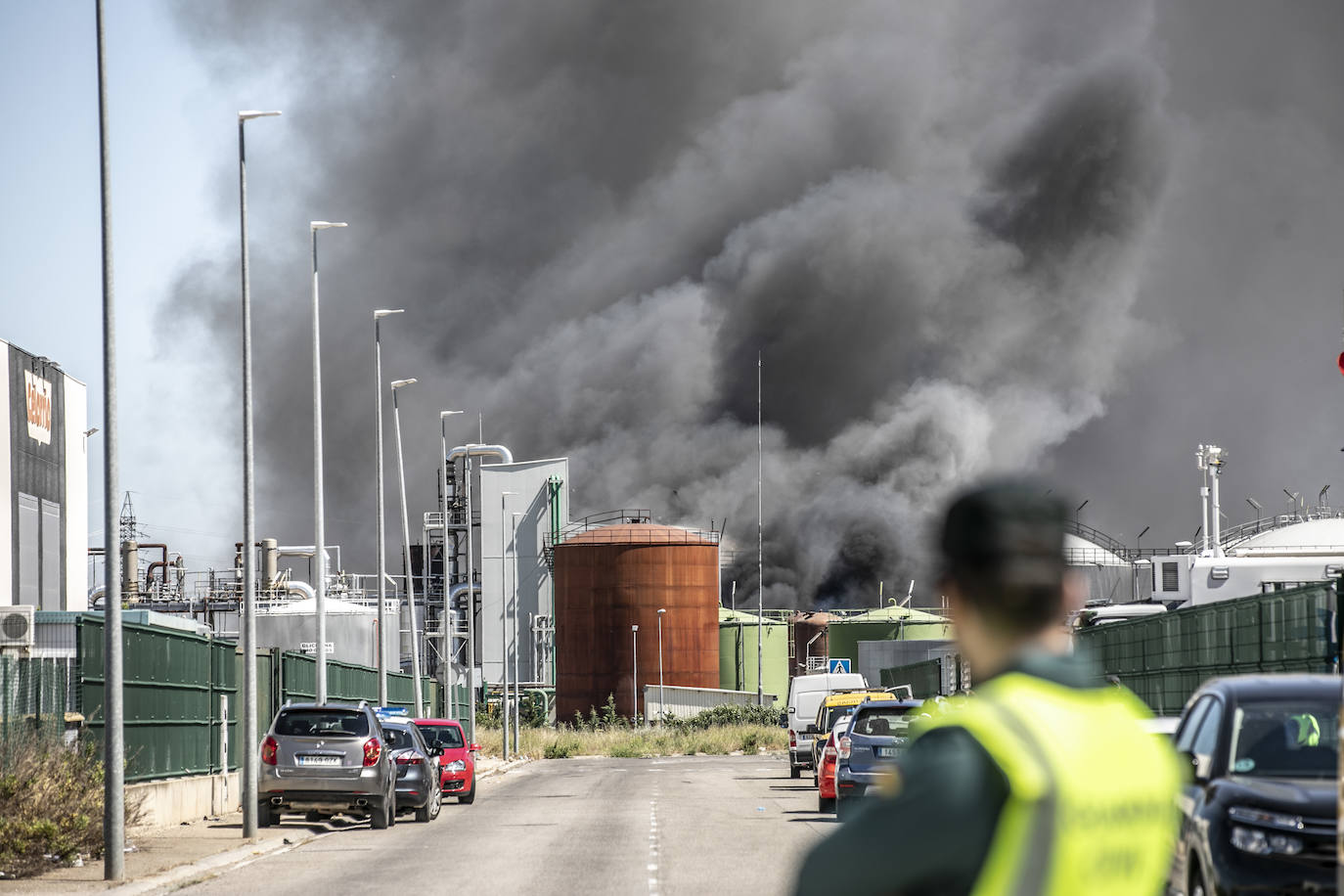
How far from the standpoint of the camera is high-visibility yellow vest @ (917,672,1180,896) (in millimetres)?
2283

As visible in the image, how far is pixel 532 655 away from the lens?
9175cm

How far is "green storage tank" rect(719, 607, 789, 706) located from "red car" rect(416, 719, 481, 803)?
205ft

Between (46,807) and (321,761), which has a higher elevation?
(46,807)

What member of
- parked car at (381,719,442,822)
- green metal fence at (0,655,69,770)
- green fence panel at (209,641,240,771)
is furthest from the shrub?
green fence panel at (209,641,240,771)

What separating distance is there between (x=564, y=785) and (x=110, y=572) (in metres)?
23.9

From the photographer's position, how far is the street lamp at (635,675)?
84875 millimetres

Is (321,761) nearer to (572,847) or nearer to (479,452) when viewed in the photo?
(572,847)

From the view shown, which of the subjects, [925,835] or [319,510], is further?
[319,510]

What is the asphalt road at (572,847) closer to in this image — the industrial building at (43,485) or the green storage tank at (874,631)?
the industrial building at (43,485)

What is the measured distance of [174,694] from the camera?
79.6ft

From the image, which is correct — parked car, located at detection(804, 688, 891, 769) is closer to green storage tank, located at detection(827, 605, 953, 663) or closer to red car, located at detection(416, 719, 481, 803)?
red car, located at detection(416, 719, 481, 803)

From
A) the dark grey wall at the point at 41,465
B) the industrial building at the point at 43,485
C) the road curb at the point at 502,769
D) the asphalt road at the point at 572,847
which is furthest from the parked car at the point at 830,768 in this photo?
the dark grey wall at the point at 41,465

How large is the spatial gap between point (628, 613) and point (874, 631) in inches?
587

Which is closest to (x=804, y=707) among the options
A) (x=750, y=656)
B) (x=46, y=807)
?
(x=46, y=807)
